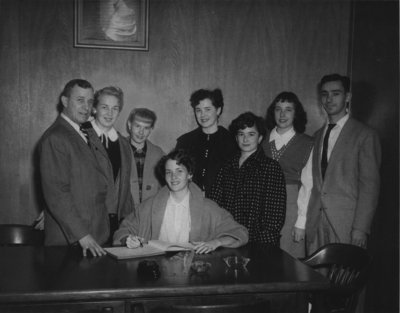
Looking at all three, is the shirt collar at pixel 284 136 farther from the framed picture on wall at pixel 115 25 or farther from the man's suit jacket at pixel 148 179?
the framed picture on wall at pixel 115 25

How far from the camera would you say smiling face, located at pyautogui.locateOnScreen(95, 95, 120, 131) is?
324 cm

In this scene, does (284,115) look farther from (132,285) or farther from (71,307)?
(71,307)

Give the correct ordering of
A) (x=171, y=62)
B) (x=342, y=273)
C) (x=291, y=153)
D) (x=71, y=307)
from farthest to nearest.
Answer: (x=171, y=62) < (x=291, y=153) < (x=342, y=273) < (x=71, y=307)

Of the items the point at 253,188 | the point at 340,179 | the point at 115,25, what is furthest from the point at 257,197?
the point at 115,25

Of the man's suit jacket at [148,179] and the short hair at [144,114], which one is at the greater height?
the short hair at [144,114]

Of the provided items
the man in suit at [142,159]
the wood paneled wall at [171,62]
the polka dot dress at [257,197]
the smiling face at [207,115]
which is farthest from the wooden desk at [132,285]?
the wood paneled wall at [171,62]

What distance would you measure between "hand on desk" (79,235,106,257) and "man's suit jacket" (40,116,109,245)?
73 mm

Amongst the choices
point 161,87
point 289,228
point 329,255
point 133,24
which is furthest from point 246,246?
point 133,24

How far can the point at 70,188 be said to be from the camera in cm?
274

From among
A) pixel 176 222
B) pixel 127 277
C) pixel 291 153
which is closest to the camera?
pixel 127 277

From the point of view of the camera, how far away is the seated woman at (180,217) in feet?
8.64

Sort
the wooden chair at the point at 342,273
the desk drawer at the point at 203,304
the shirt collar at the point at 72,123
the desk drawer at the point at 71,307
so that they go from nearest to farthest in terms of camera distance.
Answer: the desk drawer at the point at 203,304 < the desk drawer at the point at 71,307 < the wooden chair at the point at 342,273 < the shirt collar at the point at 72,123

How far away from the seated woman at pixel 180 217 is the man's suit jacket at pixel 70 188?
0.96ft

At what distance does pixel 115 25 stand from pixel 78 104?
48.7 inches
